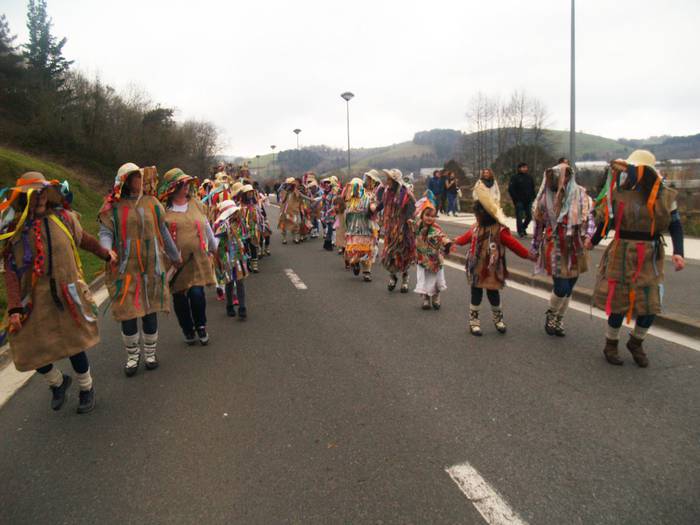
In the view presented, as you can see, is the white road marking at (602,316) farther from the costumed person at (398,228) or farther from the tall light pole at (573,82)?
the tall light pole at (573,82)

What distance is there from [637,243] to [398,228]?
4007 mm

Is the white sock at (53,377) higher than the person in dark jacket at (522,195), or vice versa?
the person in dark jacket at (522,195)

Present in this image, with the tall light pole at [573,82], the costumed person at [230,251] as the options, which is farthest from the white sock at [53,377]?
the tall light pole at [573,82]

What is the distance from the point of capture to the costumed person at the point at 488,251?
5.43m

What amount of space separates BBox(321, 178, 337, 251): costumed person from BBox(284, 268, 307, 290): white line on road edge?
314cm

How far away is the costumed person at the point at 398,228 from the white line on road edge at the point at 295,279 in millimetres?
1600

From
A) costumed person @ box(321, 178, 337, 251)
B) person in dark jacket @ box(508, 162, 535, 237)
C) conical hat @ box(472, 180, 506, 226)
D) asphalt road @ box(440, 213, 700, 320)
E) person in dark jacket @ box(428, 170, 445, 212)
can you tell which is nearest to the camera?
conical hat @ box(472, 180, 506, 226)

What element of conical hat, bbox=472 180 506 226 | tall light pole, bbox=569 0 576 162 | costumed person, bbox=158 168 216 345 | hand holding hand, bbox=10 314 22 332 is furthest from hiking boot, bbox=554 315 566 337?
tall light pole, bbox=569 0 576 162

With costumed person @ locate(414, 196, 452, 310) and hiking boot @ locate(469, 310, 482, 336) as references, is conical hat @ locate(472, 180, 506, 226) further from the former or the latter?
costumed person @ locate(414, 196, 452, 310)

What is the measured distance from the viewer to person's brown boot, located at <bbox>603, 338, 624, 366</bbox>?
4590 mm

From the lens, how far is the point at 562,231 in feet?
17.4

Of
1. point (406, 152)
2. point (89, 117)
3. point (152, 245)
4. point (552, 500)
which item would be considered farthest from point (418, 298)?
point (406, 152)

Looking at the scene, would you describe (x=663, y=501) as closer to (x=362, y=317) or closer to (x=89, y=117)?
(x=362, y=317)

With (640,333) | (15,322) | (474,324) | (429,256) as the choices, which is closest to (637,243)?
(640,333)
